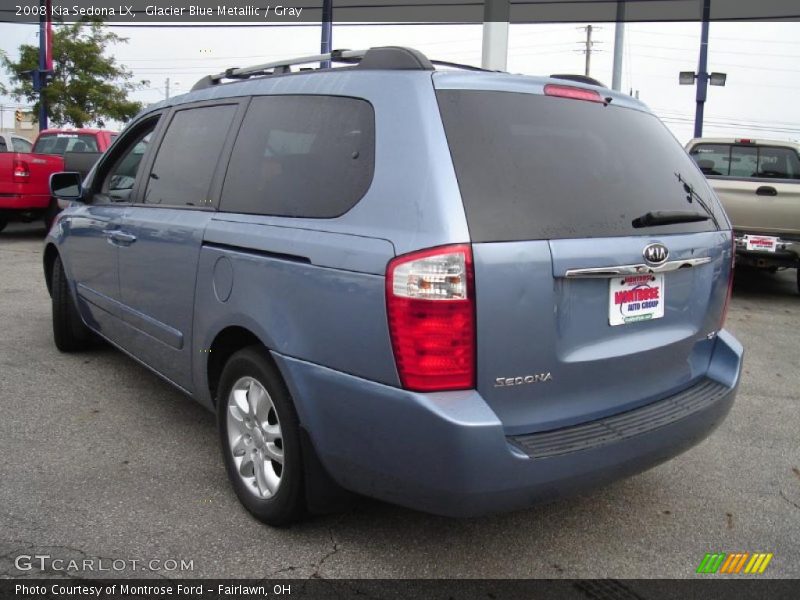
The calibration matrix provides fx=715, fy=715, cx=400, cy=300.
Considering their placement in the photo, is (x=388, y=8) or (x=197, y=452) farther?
(x=388, y=8)

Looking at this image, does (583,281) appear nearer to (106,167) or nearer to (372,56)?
(372,56)

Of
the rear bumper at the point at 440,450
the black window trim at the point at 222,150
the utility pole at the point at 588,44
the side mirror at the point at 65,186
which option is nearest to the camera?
the rear bumper at the point at 440,450

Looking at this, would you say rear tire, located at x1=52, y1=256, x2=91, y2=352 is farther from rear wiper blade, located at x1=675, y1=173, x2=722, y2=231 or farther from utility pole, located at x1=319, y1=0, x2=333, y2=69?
utility pole, located at x1=319, y1=0, x2=333, y2=69

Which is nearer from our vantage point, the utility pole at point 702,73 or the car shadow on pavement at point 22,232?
the car shadow on pavement at point 22,232

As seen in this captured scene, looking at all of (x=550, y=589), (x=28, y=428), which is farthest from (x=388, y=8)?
(x=550, y=589)

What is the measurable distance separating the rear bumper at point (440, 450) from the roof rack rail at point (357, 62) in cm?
113

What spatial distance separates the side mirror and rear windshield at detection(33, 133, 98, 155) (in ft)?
25.6

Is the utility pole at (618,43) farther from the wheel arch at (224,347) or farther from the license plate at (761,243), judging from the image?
the wheel arch at (224,347)

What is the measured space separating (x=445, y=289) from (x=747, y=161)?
8119mm

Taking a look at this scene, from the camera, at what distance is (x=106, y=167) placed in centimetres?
455

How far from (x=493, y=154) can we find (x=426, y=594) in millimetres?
1517

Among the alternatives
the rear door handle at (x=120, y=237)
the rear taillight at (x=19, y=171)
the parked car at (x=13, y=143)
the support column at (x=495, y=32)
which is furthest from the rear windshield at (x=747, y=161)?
the parked car at (x=13, y=143)

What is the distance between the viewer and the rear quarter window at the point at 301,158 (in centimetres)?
255

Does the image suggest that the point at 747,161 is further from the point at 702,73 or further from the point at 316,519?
the point at 316,519
